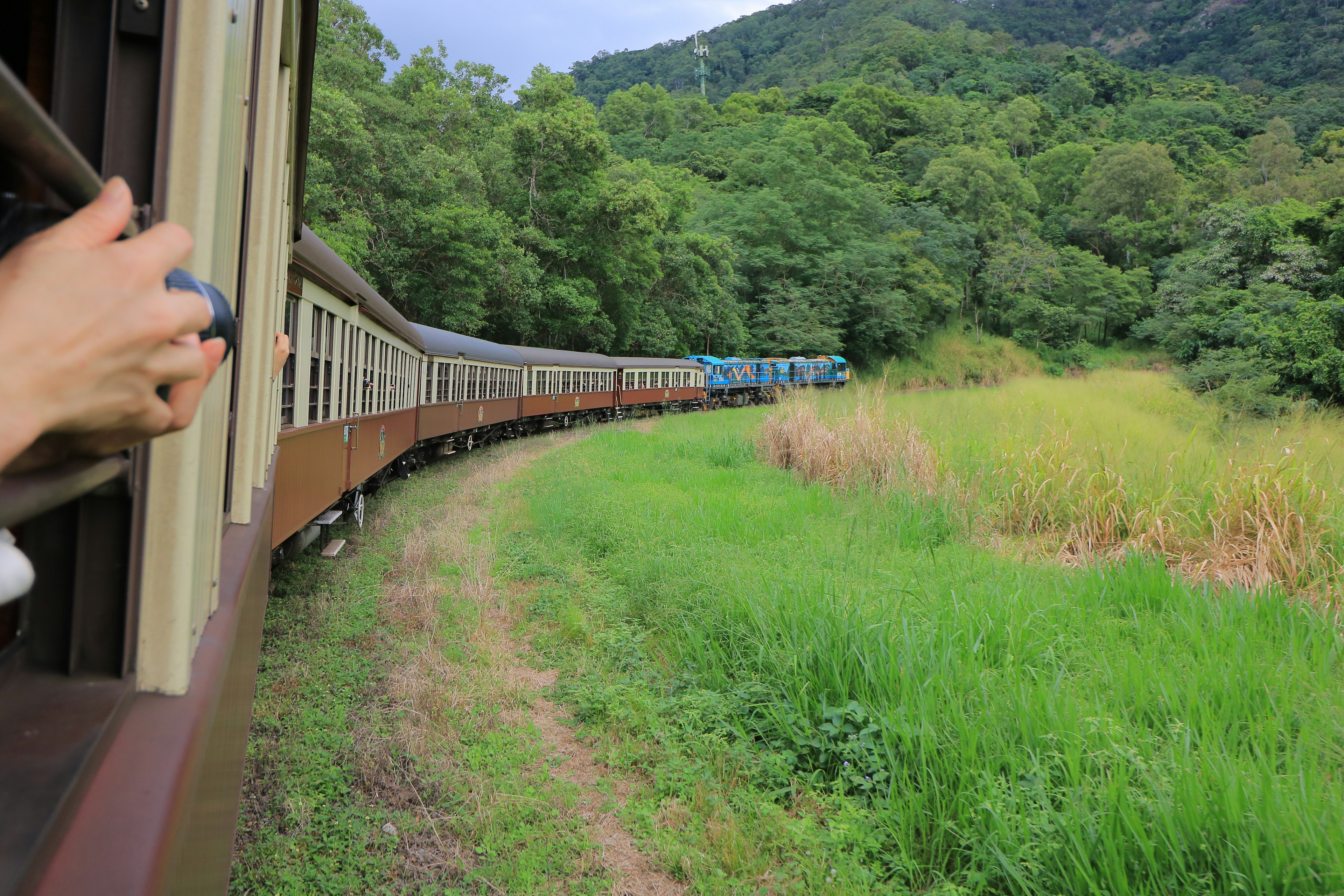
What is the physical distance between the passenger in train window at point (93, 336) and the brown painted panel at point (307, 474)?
12.0 ft

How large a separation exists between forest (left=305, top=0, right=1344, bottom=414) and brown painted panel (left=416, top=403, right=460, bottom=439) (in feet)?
30.9

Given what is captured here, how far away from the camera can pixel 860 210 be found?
50.7m

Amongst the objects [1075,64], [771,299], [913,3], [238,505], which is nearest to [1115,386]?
[238,505]


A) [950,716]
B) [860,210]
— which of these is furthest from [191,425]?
[860,210]

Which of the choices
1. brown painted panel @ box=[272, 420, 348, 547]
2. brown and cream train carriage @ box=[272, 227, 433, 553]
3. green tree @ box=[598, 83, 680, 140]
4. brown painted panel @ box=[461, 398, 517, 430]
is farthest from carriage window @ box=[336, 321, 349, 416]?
green tree @ box=[598, 83, 680, 140]

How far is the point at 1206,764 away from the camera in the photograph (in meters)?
3.06

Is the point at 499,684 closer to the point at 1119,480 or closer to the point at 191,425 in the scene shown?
the point at 191,425

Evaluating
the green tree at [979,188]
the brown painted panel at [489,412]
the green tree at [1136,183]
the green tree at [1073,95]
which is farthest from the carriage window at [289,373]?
the green tree at [1073,95]

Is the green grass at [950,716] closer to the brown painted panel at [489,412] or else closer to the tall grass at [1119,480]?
the tall grass at [1119,480]

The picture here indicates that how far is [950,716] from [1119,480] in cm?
462

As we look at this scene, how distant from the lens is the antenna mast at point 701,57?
105 meters

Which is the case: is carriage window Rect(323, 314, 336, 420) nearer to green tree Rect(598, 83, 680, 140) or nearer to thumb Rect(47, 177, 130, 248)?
thumb Rect(47, 177, 130, 248)

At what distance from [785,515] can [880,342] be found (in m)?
43.4

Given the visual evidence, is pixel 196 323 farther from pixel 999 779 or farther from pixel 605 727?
pixel 605 727
